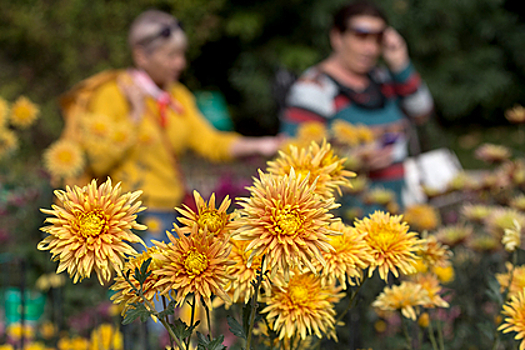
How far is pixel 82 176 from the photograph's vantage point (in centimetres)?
220

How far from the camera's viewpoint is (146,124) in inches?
85.6

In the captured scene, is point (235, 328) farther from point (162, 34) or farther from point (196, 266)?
point (162, 34)

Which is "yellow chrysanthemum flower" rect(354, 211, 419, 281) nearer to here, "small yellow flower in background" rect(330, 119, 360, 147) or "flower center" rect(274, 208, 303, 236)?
"flower center" rect(274, 208, 303, 236)

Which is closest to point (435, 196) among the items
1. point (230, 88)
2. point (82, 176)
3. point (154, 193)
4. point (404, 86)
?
point (404, 86)

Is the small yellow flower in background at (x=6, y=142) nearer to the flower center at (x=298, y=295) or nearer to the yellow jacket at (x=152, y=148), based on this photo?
the yellow jacket at (x=152, y=148)

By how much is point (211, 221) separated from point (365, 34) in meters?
1.86

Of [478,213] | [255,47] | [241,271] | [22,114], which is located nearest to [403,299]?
[241,271]

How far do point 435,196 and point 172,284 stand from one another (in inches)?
67.0

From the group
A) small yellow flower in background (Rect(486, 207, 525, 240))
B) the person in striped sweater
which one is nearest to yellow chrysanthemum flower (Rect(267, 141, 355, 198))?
small yellow flower in background (Rect(486, 207, 525, 240))

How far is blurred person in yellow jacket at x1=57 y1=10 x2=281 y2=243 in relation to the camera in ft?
6.55

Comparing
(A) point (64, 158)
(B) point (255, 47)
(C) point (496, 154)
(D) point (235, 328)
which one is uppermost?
(B) point (255, 47)

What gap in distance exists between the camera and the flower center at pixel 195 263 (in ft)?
1.86

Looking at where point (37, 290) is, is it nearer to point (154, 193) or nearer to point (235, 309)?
point (154, 193)

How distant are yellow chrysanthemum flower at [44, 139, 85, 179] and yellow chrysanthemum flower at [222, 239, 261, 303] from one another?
1617 millimetres
